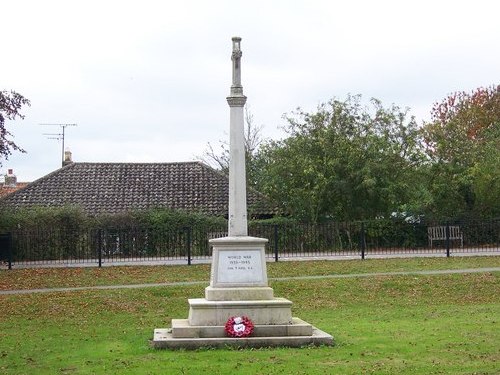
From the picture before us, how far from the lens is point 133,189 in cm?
4219

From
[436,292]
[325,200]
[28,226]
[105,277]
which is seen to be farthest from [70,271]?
[325,200]

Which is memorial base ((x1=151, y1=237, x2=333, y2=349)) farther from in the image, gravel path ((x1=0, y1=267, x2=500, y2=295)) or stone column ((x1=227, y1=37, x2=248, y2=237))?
gravel path ((x1=0, y1=267, x2=500, y2=295))

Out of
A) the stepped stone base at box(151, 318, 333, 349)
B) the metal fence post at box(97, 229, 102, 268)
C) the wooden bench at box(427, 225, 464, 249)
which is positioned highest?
the wooden bench at box(427, 225, 464, 249)

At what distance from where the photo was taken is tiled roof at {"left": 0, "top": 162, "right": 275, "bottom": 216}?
40594 mm

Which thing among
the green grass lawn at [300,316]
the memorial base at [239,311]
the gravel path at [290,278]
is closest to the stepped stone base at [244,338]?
the memorial base at [239,311]

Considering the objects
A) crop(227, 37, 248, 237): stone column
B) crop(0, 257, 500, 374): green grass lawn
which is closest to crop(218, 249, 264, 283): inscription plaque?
crop(227, 37, 248, 237): stone column

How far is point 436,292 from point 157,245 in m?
12.3

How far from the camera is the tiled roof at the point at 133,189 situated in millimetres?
40594

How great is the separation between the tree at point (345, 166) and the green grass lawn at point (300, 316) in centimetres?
971

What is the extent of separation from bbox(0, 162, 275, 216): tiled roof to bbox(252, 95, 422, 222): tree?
2.17m

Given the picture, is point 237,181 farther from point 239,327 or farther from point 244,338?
point 244,338

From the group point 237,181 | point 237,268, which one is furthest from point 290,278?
point 237,181

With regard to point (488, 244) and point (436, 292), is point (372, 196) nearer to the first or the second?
point (488, 244)

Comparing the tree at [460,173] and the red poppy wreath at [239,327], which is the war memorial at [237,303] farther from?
the tree at [460,173]
